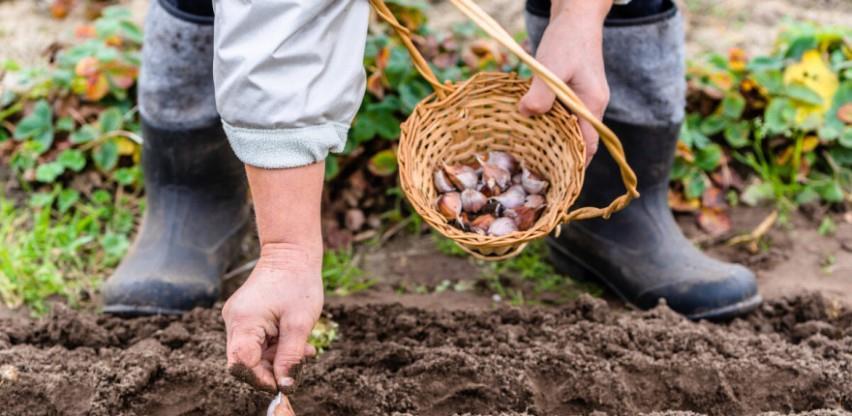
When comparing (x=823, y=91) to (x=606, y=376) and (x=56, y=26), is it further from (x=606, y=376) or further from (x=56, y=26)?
(x=56, y=26)

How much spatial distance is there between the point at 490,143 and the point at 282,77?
0.61 m

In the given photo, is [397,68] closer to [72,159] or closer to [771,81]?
[72,159]

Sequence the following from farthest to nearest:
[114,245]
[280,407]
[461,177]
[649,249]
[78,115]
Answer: [78,115] < [114,245] < [649,249] < [461,177] < [280,407]

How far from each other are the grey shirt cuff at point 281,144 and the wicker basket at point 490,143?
0.24 metres

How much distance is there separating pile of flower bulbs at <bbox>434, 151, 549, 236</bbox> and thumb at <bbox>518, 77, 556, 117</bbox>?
15 centimetres

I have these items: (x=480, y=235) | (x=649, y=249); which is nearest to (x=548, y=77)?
(x=480, y=235)

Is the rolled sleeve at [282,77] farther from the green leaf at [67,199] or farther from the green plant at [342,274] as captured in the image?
the green leaf at [67,199]

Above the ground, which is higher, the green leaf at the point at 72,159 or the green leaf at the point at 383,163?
the green leaf at the point at 383,163

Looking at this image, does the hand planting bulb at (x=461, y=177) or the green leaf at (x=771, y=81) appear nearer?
the hand planting bulb at (x=461, y=177)

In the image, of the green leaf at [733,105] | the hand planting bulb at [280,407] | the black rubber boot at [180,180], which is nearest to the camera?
the hand planting bulb at [280,407]

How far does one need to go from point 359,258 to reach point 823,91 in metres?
1.33

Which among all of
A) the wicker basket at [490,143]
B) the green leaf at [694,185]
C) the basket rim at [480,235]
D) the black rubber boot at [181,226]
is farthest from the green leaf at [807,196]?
the black rubber boot at [181,226]

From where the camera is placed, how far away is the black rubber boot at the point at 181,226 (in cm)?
205

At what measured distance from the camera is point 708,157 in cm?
254
